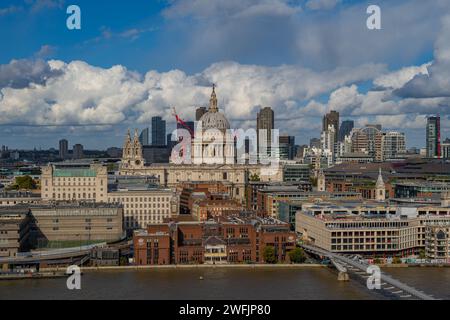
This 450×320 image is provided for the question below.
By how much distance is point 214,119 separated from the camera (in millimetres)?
74000

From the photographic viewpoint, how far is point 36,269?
2908 centimetres

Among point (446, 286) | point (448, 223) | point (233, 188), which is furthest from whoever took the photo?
point (233, 188)

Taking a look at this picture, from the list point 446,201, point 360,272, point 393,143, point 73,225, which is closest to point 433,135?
point 393,143

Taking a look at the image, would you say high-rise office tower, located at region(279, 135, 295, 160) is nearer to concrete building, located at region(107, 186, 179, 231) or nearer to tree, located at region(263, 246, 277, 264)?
concrete building, located at region(107, 186, 179, 231)

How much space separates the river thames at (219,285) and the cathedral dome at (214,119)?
44.4 metres

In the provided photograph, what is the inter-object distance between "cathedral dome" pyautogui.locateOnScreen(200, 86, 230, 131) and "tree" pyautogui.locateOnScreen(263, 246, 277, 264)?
140ft

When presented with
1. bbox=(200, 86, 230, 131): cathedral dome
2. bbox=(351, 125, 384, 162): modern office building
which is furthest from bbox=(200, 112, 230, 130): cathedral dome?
bbox=(351, 125, 384, 162): modern office building

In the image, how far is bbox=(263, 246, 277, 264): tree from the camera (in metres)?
30.9

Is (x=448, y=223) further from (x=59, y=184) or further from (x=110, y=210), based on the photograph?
(x=59, y=184)

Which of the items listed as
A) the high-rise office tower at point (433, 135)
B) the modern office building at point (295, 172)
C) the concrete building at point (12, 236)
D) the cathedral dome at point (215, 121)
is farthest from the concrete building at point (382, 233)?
the high-rise office tower at point (433, 135)

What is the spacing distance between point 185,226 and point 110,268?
404cm

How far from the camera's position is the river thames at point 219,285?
78.3 feet

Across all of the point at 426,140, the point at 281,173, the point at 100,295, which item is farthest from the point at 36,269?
the point at 426,140
